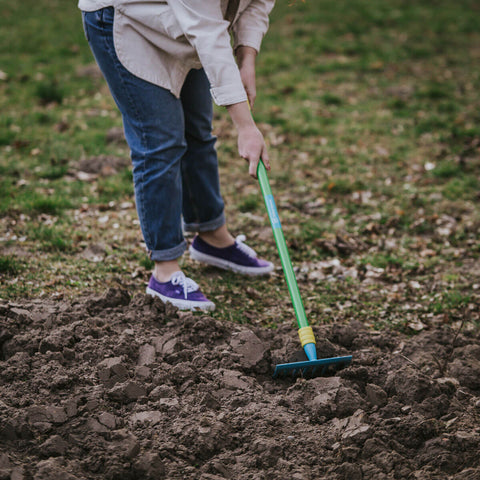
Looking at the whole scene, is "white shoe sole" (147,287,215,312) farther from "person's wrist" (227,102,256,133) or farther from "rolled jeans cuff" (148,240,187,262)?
"person's wrist" (227,102,256,133)

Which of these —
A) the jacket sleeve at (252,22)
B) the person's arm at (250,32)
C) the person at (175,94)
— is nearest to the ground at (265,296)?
the person at (175,94)

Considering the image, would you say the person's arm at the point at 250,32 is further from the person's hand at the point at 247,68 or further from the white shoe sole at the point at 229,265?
the white shoe sole at the point at 229,265

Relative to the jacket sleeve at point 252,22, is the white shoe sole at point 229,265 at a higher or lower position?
lower

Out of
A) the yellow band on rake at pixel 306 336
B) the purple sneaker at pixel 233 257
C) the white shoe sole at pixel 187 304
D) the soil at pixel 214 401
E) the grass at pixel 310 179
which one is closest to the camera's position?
the soil at pixel 214 401

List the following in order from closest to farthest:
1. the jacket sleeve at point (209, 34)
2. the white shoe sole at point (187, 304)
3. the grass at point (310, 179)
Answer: the jacket sleeve at point (209, 34) < the white shoe sole at point (187, 304) < the grass at point (310, 179)

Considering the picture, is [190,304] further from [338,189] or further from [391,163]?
[391,163]

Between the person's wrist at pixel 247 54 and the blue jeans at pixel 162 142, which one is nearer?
the blue jeans at pixel 162 142

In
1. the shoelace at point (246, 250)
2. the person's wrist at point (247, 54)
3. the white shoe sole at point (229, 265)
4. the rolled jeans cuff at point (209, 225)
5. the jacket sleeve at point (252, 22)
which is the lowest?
the white shoe sole at point (229, 265)

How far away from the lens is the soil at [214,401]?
2.02 metres

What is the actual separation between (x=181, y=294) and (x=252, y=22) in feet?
4.91

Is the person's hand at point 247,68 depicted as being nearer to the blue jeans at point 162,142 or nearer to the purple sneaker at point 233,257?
the blue jeans at point 162,142

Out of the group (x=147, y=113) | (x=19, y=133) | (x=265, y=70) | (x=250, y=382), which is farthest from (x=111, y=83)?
(x=265, y=70)

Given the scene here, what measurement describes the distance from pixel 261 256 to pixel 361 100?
3.49m

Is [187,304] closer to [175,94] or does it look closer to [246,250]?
[246,250]
